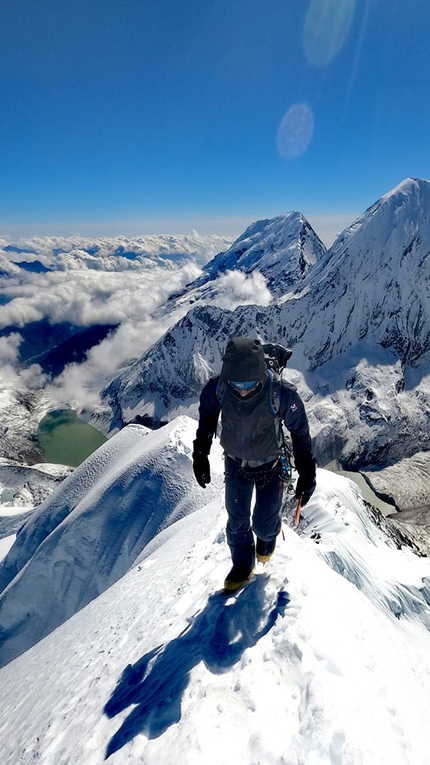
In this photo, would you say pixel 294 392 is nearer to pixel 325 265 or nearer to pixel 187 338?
pixel 187 338

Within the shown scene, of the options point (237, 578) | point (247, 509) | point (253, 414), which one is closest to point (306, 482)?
point (247, 509)

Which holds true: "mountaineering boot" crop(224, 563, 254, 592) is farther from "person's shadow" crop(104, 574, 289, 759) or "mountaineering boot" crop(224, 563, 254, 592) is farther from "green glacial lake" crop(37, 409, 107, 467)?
"green glacial lake" crop(37, 409, 107, 467)

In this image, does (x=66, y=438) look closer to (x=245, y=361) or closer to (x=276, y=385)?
(x=276, y=385)

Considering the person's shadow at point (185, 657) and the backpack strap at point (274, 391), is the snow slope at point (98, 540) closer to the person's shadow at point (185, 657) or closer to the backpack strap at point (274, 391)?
the person's shadow at point (185, 657)

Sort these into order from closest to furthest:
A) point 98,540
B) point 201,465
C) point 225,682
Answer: point 225,682 → point 201,465 → point 98,540

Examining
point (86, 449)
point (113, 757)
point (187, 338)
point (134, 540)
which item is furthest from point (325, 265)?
point (113, 757)

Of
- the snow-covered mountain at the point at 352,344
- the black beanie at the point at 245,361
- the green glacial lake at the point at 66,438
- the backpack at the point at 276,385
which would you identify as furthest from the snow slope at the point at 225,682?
the green glacial lake at the point at 66,438

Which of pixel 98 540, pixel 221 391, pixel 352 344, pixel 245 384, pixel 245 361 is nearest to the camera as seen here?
pixel 245 361
